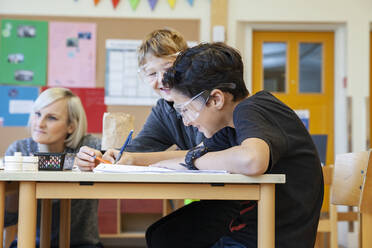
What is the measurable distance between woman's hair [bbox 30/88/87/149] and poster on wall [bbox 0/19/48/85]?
5.92 ft

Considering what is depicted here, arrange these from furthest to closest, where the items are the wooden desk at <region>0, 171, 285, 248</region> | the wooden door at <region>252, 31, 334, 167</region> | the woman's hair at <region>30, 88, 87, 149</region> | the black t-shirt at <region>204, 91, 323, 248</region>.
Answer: the wooden door at <region>252, 31, 334, 167</region>
the woman's hair at <region>30, 88, 87, 149</region>
the black t-shirt at <region>204, 91, 323, 248</region>
the wooden desk at <region>0, 171, 285, 248</region>

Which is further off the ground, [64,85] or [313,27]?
[313,27]

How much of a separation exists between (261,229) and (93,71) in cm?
336

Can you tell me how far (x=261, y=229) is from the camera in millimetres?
1170

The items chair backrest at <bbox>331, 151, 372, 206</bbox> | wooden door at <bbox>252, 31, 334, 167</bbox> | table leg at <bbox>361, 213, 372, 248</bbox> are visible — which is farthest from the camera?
wooden door at <bbox>252, 31, 334, 167</bbox>

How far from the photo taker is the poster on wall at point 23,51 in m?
4.27

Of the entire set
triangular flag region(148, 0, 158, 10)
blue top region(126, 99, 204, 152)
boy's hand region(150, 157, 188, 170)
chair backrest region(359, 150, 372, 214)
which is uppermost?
triangular flag region(148, 0, 158, 10)

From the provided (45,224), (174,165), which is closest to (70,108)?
(45,224)

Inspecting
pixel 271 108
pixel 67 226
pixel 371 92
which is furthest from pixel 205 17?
pixel 271 108

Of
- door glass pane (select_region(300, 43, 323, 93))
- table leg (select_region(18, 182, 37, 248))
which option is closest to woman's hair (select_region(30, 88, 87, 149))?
table leg (select_region(18, 182, 37, 248))

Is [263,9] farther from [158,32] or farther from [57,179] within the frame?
[57,179]

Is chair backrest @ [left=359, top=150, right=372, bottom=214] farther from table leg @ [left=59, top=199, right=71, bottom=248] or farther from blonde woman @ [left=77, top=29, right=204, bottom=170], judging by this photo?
table leg @ [left=59, top=199, right=71, bottom=248]

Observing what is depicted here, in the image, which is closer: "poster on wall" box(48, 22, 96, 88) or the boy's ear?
the boy's ear

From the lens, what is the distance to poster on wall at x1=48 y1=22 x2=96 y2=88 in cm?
430
